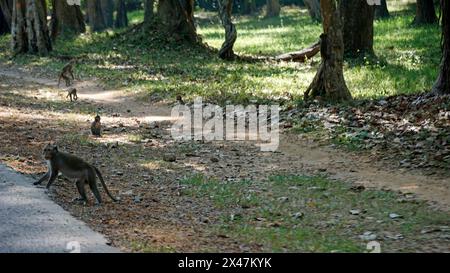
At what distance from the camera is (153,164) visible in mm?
13523

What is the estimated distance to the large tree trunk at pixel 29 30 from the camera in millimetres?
30953

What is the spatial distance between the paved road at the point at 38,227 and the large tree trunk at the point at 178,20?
72.3 feet

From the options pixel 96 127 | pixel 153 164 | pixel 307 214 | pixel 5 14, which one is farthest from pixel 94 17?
pixel 307 214

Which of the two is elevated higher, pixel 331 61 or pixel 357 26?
pixel 357 26

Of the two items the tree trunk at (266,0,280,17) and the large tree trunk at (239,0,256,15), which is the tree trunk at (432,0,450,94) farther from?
the large tree trunk at (239,0,256,15)

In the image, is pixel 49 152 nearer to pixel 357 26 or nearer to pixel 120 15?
pixel 357 26

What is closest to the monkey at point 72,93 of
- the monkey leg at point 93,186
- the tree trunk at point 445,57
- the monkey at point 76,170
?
the tree trunk at point 445,57

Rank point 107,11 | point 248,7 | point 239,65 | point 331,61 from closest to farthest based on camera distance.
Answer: point 331,61
point 239,65
point 107,11
point 248,7

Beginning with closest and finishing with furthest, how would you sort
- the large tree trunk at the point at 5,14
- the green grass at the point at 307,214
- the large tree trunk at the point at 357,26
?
the green grass at the point at 307,214, the large tree trunk at the point at 357,26, the large tree trunk at the point at 5,14

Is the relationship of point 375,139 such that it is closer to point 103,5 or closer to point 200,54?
point 200,54

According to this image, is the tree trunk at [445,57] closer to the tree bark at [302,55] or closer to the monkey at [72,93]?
the monkey at [72,93]

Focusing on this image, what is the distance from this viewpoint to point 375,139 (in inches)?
570

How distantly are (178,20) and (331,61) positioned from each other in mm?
14790
